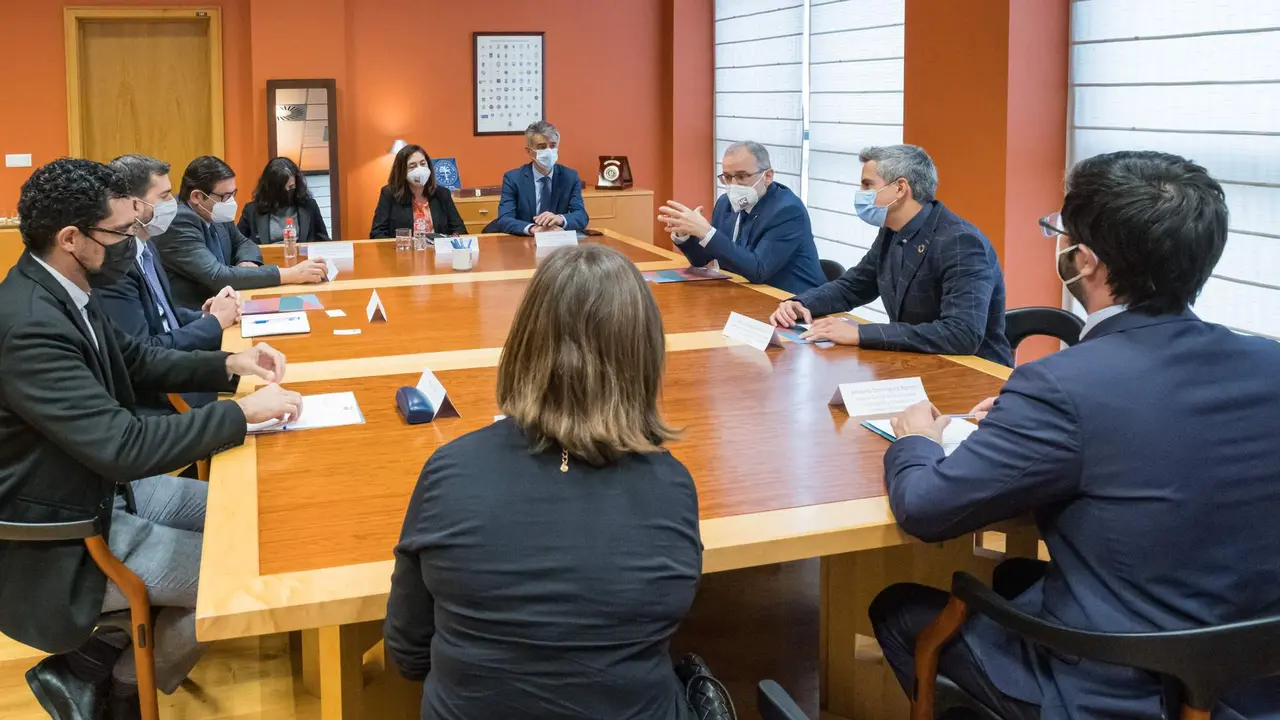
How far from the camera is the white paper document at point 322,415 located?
2.50m

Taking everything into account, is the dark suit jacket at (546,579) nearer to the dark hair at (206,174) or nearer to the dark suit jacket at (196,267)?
the dark suit jacket at (196,267)

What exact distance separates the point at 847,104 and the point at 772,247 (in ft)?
9.18

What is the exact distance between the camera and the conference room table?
1.82 meters

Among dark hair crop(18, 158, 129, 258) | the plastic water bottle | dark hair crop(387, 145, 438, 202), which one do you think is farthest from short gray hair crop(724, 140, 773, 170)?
dark hair crop(18, 158, 129, 258)

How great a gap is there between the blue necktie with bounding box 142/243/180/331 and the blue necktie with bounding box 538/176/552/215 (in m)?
3.04

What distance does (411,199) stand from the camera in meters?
6.52

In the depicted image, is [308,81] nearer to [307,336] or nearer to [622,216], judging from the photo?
[622,216]

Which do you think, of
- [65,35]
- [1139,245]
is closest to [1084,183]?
[1139,245]

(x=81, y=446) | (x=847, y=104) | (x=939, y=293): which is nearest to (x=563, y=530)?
(x=81, y=446)

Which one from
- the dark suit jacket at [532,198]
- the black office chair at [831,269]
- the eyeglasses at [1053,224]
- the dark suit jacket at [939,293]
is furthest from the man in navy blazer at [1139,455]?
the dark suit jacket at [532,198]

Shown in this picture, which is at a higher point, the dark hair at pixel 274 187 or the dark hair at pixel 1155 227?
the dark hair at pixel 274 187

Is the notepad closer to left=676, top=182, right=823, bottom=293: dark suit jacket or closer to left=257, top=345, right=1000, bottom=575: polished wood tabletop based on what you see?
left=257, top=345, right=1000, bottom=575: polished wood tabletop

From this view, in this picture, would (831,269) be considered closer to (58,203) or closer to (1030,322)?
(1030,322)

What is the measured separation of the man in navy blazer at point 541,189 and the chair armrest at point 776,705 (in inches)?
196
